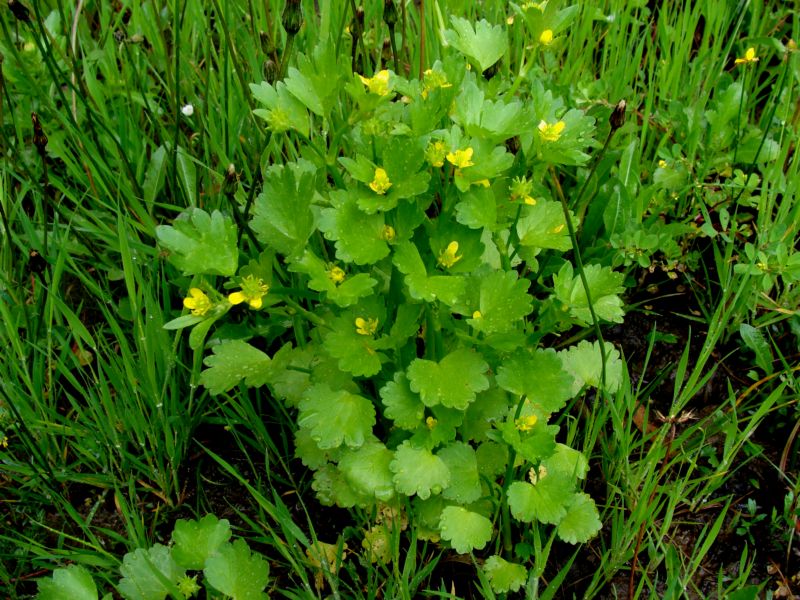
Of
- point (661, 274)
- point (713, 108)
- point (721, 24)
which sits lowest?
point (661, 274)

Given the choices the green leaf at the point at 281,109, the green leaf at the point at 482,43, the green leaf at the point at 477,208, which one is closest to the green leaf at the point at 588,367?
the green leaf at the point at 477,208

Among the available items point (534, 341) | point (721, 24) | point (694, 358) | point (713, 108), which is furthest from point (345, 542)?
point (721, 24)

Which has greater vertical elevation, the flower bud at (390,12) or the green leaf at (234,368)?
the flower bud at (390,12)

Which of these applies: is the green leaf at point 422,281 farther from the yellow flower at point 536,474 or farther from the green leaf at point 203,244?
the yellow flower at point 536,474

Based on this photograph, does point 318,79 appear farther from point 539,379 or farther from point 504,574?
point 504,574

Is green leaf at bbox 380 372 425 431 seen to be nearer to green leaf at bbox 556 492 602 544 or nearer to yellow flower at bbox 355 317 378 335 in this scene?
yellow flower at bbox 355 317 378 335

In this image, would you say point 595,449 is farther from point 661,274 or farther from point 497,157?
point 497,157

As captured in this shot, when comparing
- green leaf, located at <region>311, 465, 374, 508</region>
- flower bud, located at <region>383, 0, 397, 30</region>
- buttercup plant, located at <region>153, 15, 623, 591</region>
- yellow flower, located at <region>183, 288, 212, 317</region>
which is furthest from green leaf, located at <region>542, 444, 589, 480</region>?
flower bud, located at <region>383, 0, 397, 30</region>

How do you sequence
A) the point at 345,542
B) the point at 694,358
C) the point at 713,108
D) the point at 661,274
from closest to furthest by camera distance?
the point at 345,542 < the point at 694,358 < the point at 661,274 < the point at 713,108
